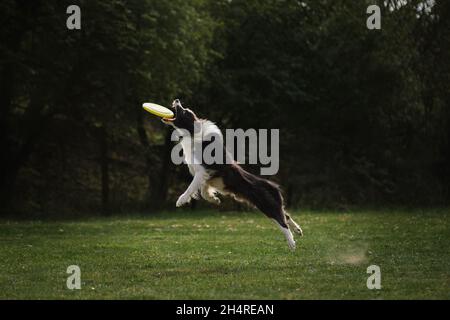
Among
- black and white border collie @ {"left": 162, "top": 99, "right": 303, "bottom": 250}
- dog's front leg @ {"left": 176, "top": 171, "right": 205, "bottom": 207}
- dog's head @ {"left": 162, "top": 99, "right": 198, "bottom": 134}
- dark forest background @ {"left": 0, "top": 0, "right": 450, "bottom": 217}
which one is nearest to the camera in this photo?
dog's front leg @ {"left": 176, "top": 171, "right": 205, "bottom": 207}

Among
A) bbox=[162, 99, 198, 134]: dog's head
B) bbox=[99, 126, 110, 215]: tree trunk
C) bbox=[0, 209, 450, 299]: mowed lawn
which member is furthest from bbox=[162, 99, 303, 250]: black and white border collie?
bbox=[99, 126, 110, 215]: tree trunk

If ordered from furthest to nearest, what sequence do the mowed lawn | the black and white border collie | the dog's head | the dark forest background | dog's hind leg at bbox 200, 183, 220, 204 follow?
the dark forest background < the dog's head < dog's hind leg at bbox 200, 183, 220, 204 < the black and white border collie < the mowed lawn

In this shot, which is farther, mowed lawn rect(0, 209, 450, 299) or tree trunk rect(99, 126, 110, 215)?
tree trunk rect(99, 126, 110, 215)

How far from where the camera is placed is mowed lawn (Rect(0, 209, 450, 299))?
30.8 feet

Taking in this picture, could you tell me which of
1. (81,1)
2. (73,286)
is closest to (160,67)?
(81,1)

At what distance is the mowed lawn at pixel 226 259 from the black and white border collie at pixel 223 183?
3.01 ft

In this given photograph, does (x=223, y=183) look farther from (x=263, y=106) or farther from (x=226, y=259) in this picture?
(x=263, y=106)

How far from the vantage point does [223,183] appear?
11891 millimetres

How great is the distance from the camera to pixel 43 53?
22766mm

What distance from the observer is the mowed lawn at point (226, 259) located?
9375 mm

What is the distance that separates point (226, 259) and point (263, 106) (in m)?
17.7

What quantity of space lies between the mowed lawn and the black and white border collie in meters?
0.92

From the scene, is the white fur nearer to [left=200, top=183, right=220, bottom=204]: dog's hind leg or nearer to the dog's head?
[left=200, top=183, right=220, bottom=204]: dog's hind leg

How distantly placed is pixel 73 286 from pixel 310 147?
21.8 m
